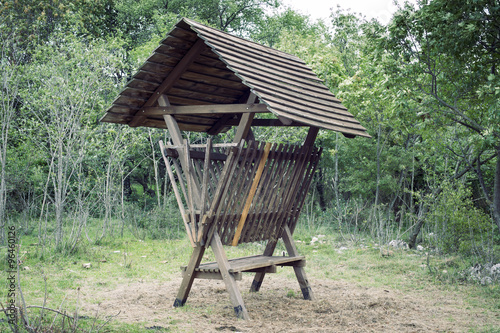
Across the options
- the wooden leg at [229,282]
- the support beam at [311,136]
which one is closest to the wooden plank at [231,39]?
the support beam at [311,136]

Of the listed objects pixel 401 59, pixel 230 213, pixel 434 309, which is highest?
pixel 401 59

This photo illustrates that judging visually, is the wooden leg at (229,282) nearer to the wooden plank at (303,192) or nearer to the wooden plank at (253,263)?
the wooden plank at (253,263)

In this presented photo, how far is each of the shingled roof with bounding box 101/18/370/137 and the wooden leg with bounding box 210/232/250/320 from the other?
5.27 feet

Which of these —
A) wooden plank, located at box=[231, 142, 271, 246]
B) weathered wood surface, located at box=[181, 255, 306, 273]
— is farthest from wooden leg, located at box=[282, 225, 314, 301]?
wooden plank, located at box=[231, 142, 271, 246]

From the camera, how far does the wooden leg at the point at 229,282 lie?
5477 millimetres

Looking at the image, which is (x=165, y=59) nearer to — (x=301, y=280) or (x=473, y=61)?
(x=301, y=280)

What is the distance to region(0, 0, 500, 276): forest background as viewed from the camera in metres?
7.62

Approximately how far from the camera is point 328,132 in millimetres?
15469

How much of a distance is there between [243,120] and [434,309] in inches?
146

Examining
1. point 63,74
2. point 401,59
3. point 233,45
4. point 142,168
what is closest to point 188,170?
point 233,45

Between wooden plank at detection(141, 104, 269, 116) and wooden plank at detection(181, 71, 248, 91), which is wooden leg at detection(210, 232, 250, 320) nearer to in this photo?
wooden plank at detection(141, 104, 269, 116)

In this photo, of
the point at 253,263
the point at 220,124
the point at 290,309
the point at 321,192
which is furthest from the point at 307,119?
the point at 321,192

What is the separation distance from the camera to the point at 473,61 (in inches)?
306

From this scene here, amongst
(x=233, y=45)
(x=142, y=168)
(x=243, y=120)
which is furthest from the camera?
(x=142, y=168)
